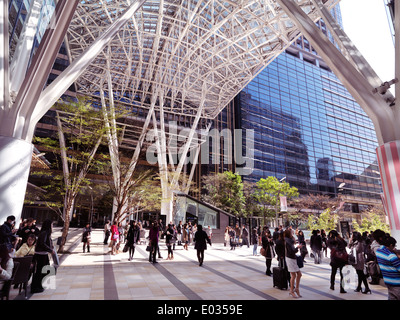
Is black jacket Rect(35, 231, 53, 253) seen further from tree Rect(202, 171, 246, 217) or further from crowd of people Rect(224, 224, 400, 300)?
tree Rect(202, 171, 246, 217)

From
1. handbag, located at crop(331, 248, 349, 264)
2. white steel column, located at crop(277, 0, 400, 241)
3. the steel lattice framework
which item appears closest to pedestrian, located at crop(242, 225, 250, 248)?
handbag, located at crop(331, 248, 349, 264)

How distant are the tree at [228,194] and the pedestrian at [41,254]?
1043 inches

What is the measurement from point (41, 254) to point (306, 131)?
68654mm

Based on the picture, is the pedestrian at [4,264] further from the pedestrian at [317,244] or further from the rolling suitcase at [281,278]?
the pedestrian at [317,244]

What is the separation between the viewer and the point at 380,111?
6484 mm

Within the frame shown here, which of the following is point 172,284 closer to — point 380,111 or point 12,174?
point 12,174

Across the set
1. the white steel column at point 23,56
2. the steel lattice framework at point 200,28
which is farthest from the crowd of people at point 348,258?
the steel lattice framework at point 200,28

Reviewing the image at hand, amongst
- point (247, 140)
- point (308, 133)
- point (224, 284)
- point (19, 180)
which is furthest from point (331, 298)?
point (308, 133)

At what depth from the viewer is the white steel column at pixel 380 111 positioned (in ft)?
19.6

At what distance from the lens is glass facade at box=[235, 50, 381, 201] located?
57.7 metres

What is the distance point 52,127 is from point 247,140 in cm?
3851

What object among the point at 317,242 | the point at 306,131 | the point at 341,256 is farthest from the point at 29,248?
the point at 306,131

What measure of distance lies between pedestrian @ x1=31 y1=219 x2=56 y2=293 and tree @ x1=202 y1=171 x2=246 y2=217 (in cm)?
2650
